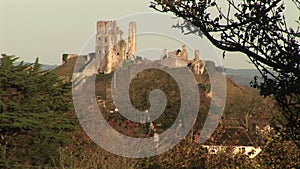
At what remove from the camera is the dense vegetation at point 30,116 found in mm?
22562

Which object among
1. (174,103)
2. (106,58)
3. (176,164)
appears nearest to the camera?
(176,164)

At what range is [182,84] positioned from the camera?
143ft

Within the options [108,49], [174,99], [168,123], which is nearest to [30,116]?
[168,123]

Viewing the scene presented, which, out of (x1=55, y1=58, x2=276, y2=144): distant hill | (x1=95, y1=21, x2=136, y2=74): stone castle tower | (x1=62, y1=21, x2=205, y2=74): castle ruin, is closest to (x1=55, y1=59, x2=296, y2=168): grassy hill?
(x1=55, y1=58, x2=276, y2=144): distant hill

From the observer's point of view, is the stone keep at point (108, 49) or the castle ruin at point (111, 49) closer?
the castle ruin at point (111, 49)

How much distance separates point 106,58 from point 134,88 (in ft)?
117

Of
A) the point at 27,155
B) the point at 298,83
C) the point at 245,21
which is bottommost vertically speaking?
the point at 27,155

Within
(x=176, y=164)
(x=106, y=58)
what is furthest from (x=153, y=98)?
(x=106, y=58)

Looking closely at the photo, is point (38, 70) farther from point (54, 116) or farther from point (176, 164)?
point (176, 164)

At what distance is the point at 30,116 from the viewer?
23.5 meters

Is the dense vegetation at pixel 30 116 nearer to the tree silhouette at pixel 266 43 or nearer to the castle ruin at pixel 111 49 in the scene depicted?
the tree silhouette at pixel 266 43

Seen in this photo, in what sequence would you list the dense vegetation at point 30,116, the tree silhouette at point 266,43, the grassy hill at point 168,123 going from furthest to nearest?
the dense vegetation at point 30,116 → the grassy hill at point 168,123 → the tree silhouette at point 266,43

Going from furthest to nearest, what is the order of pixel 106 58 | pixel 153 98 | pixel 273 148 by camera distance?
pixel 106 58 < pixel 153 98 < pixel 273 148

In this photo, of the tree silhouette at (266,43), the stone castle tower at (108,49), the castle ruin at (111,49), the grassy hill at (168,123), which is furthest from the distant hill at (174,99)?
the tree silhouette at (266,43)
